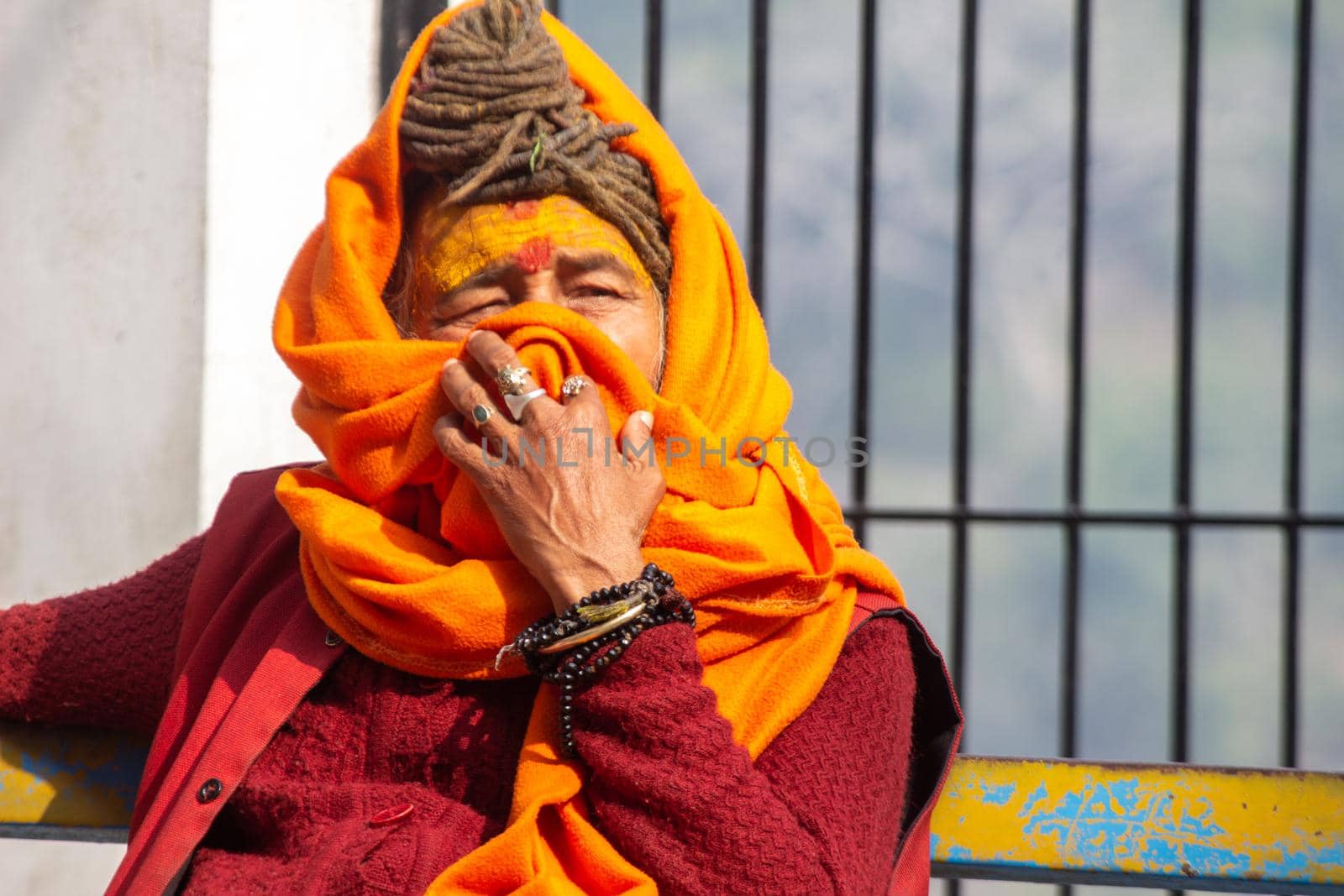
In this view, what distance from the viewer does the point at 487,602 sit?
4.40 feet

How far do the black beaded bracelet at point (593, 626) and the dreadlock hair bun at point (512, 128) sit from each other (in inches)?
20.3

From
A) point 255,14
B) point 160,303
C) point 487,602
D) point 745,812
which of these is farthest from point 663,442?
point 255,14

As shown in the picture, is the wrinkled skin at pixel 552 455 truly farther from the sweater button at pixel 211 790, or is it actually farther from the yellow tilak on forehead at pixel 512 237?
the sweater button at pixel 211 790

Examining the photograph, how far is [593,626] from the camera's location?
1.24 metres

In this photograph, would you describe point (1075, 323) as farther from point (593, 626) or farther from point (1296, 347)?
point (593, 626)

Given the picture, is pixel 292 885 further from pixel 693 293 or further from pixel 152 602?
pixel 693 293

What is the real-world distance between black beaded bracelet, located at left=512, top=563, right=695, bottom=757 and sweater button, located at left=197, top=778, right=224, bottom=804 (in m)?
0.41

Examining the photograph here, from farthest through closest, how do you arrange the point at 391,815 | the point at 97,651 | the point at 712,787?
the point at 97,651
the point at 391,815
the point at 712,787

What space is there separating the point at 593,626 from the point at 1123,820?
913 millimetres

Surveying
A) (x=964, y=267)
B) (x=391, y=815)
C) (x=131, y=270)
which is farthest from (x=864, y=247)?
(x=391, y=815)

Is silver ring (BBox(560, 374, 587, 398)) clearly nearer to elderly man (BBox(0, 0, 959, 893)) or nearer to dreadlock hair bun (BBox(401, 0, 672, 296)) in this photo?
elderly man (BBox(0, 0, 959, 893))

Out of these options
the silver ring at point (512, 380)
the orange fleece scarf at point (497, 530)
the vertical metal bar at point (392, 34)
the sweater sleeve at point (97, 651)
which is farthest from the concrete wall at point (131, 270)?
the silver ring at point (512, 380)

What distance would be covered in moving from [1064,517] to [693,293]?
1998mm

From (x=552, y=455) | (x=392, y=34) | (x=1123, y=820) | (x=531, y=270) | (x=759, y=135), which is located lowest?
(x=1123, y=820)
